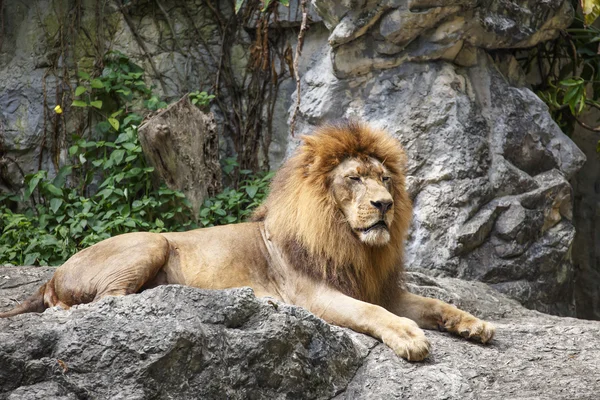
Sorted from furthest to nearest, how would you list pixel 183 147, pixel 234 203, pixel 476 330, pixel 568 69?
pixel 568 69 → pixel 234 203 → pixel 183 147 → pixel 476 330

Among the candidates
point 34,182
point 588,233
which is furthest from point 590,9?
point 34,182

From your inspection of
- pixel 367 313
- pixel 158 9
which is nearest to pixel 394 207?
pixel 367 313

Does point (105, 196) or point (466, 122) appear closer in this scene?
point (466, 122)

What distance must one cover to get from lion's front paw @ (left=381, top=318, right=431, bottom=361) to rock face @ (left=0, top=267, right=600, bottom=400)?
0.14 feet

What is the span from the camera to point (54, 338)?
11.1 ft

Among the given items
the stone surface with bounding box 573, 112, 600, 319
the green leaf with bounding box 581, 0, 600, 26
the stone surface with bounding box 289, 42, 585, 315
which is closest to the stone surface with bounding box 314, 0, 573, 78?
the stone surface with bounding box 289, 42, 585, 315

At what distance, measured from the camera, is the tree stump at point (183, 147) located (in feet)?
22.7

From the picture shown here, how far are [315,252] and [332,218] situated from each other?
0.69ft

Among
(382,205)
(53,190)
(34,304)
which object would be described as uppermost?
(382,205)

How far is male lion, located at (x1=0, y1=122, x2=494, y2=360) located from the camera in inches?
180

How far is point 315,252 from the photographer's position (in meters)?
4.77

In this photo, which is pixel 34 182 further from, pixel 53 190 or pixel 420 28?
pixel 420 28

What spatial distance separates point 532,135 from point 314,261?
2741 mm

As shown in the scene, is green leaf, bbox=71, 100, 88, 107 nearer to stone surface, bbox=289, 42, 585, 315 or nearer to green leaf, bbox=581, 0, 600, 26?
stone surface, bbox=289, 42, 585, 315
